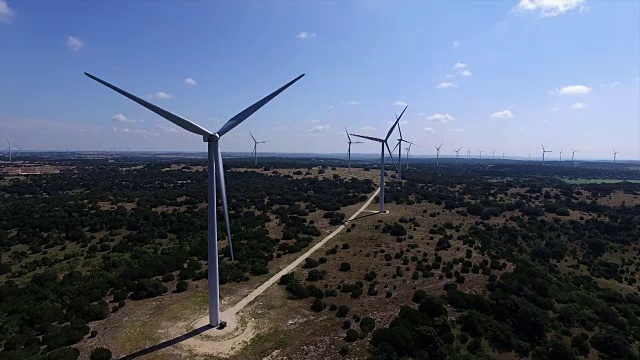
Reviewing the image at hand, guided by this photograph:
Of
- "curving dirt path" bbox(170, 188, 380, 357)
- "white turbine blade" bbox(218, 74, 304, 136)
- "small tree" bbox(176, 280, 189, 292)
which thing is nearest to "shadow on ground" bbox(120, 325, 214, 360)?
"curving dirt path" bbox(170, 188, 380, 357)

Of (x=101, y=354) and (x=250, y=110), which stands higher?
(x=250, y=110)

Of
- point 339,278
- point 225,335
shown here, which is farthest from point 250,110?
point 339,278

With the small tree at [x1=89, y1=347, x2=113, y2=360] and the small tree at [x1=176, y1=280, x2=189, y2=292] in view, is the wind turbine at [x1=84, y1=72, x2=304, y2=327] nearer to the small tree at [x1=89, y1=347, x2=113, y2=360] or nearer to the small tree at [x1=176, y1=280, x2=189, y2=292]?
the small tree at [x1=89, y1=347, x2=113, y2=360]

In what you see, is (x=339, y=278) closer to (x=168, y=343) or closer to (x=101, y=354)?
(x=168, y=343)

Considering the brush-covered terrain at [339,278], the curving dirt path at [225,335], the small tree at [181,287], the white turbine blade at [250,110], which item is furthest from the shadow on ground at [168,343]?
the white turbine blade at [250,110]

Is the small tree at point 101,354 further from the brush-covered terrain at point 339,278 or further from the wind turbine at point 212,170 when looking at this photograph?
the wind turbine at point 212,170

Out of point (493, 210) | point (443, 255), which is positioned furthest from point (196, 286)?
point (493, 210)
